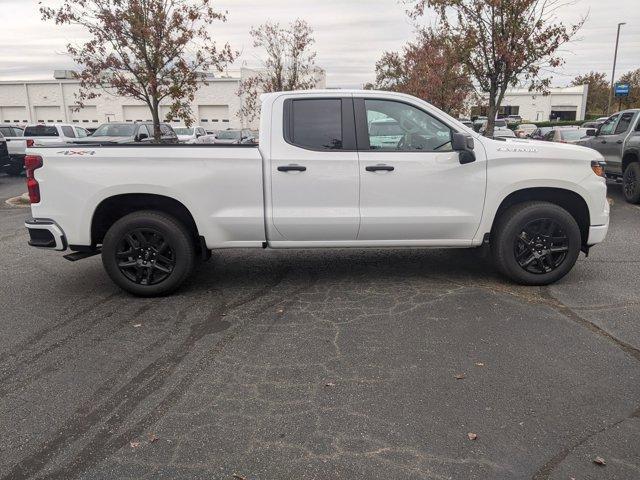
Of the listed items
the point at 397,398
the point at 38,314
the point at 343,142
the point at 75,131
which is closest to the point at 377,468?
the point at 397,398

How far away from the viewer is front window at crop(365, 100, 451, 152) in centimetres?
518

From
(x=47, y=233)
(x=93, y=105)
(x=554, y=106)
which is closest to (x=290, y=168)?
(x=47, y=233)

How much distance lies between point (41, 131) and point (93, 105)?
101ft

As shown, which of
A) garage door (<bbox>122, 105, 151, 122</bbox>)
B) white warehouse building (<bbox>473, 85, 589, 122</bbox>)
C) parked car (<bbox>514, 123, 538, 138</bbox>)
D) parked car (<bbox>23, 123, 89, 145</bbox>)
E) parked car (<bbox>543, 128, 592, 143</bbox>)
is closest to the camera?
parked car (<bbox>543, 128, 592, 143</bbox>)

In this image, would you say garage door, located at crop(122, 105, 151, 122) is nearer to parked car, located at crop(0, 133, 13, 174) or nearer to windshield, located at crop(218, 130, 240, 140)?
windshield, located at crop(218, 130, 240, 140)

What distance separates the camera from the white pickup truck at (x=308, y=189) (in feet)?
16.3

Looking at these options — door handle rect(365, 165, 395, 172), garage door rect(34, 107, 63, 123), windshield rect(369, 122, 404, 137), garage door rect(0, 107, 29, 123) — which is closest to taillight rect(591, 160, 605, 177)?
windshield rect(369, 122, 404, 137)

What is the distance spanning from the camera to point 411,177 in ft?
16.7

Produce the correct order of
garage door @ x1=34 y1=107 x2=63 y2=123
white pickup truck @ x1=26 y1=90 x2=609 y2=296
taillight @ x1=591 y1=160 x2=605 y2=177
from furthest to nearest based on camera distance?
1. garage door @ x1=34 y1=107 x2=63 y2=123
2. taillight @ x1=591 y1=160 x2=605 y2=177
3. white pickup truck @ x1=26 y1=90 x2=609 y2=296

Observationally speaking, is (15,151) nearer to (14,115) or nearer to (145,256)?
(145,256)

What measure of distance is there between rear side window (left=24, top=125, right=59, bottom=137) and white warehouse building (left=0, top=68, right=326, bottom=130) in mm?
Result: 27236

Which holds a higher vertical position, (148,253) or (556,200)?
(556,200)

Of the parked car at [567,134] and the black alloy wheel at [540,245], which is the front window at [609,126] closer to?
the parked car at [567,134]

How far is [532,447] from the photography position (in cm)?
284
